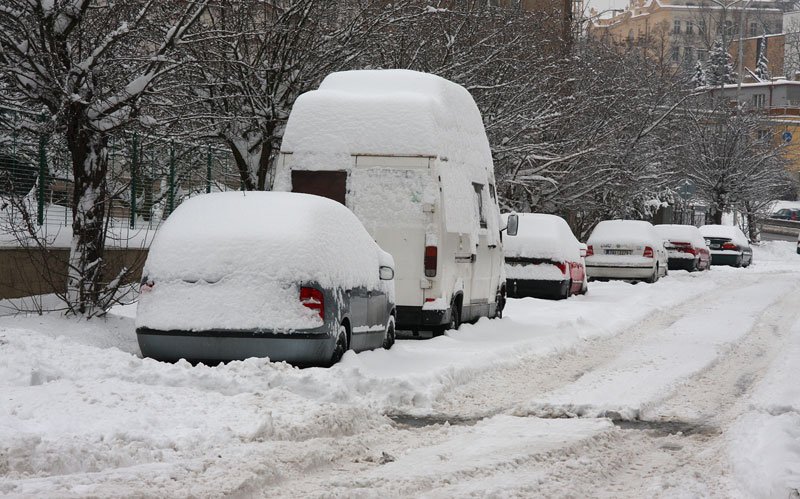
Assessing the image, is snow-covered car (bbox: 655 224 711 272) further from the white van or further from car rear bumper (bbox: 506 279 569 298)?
the white van

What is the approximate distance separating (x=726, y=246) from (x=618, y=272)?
55.2 feet

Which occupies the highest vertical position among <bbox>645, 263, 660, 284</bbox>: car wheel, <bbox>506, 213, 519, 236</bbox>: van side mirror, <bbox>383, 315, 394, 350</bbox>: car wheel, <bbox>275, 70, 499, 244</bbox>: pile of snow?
<bbox>275, 70, 499, 244</bbox>: pile of snow

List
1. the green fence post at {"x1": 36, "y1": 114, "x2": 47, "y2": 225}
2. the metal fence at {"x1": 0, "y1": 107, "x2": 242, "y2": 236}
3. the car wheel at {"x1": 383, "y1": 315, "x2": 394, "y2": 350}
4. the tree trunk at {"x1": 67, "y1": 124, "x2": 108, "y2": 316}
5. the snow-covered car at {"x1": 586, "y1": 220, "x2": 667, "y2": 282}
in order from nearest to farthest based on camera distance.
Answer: the car wheel at {"x1": 383, "y1": 315, "x2": 394, "y2": 350}, the tree trunk at {"x1": 67, "y1": 124, "x2": 108, "y2": 316}, the metal fence at {"x1": 0, "y1": 107, "x2": 242, "y2": 236}, the green fence post at {"x1": 36, "y1": 114, "x2": 47, "y2": 225}, the snow-covered car at {"x1": 586, "y1": 220, "x2": 667, "y2": 282}

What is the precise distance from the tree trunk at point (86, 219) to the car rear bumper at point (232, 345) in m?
3.07

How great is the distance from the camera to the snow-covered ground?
6301 millimetres

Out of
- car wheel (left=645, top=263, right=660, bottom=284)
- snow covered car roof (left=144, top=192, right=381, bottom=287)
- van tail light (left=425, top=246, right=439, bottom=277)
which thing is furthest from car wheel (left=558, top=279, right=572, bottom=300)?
snow covered car roof (left=144, top=192, right=381, bottom=287)

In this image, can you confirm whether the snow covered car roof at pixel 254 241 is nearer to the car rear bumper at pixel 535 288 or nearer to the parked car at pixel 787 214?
the car rear bumper at pixel 535 288

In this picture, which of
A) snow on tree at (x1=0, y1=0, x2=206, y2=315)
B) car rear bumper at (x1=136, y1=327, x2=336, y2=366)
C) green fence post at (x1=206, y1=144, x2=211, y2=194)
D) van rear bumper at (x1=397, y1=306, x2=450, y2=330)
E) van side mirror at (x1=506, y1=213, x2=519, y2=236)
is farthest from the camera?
green fence post at (x1=206, y1=144, x2=211, y2=194)

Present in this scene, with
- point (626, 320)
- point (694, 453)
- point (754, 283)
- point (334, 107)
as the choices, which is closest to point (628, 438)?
point (694, 453)

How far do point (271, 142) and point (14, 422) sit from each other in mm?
12673

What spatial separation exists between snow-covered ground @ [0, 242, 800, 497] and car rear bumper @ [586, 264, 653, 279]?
15574mm

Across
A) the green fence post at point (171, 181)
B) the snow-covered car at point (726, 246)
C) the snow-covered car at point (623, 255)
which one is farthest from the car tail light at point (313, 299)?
the snow-covered car at point (726, 246)

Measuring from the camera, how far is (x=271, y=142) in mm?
19281

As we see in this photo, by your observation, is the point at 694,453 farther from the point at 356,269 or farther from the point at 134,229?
the point at 134,229
